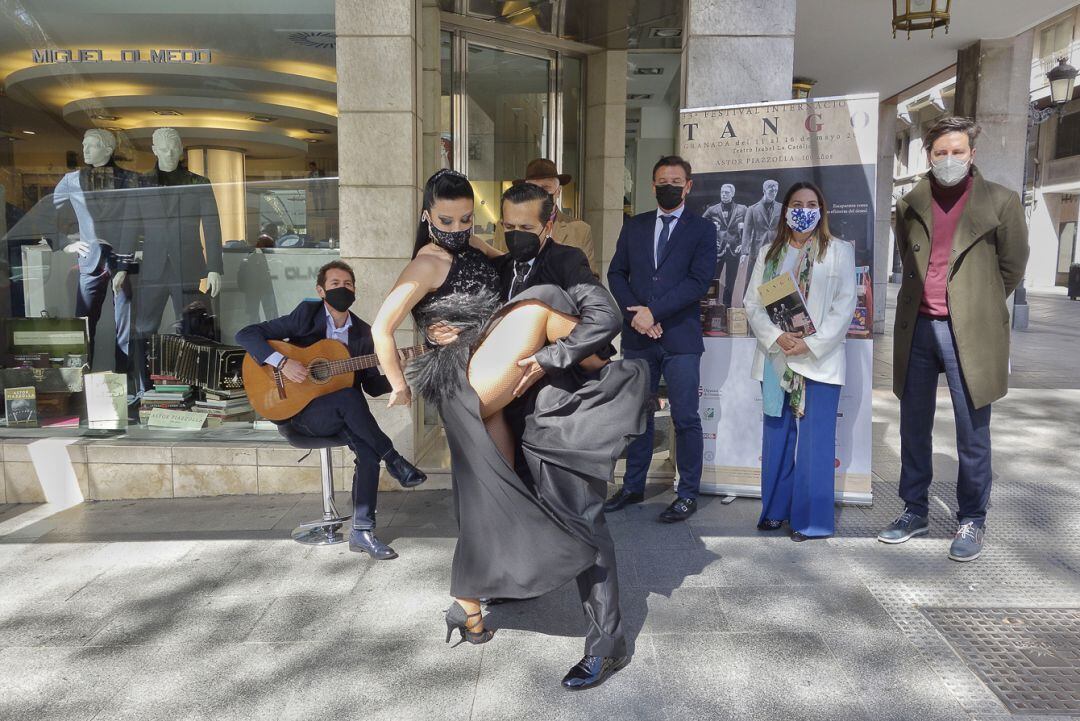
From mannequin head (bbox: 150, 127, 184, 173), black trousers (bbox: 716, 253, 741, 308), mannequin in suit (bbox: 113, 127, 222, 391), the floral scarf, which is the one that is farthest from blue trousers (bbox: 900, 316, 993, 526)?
mannequin head (bbox: 150, 127, 184, 173)

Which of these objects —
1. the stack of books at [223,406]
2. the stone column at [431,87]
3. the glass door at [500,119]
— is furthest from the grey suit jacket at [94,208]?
the glass door at [500,119]

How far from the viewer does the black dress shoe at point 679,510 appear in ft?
14.7

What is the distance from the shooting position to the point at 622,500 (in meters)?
4.72

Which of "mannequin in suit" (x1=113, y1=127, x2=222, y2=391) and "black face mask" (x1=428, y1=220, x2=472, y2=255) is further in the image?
"mannequin in suit" (x1=113, y1=127, x2=222, y2=391)

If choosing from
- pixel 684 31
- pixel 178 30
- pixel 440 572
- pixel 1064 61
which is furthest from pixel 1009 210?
pixel 1064 61

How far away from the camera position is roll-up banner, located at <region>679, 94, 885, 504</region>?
4.50 metres

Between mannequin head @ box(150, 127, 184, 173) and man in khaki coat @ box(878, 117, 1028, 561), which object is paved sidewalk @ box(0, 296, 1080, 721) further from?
mannequin head @ box(150, 127, 184, 173)

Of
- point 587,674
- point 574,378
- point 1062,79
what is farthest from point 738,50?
point 1062,79

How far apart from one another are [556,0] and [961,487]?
4360mm

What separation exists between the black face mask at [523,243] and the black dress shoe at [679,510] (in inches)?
84.5

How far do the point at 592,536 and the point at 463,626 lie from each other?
27.3 inches

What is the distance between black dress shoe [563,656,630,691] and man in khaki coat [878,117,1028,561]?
2.05m

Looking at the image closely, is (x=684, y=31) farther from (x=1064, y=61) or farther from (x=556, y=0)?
(x=1064, y=61)

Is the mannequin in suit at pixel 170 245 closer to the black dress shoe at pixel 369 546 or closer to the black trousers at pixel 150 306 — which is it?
the black trousers at pixel 150 306
